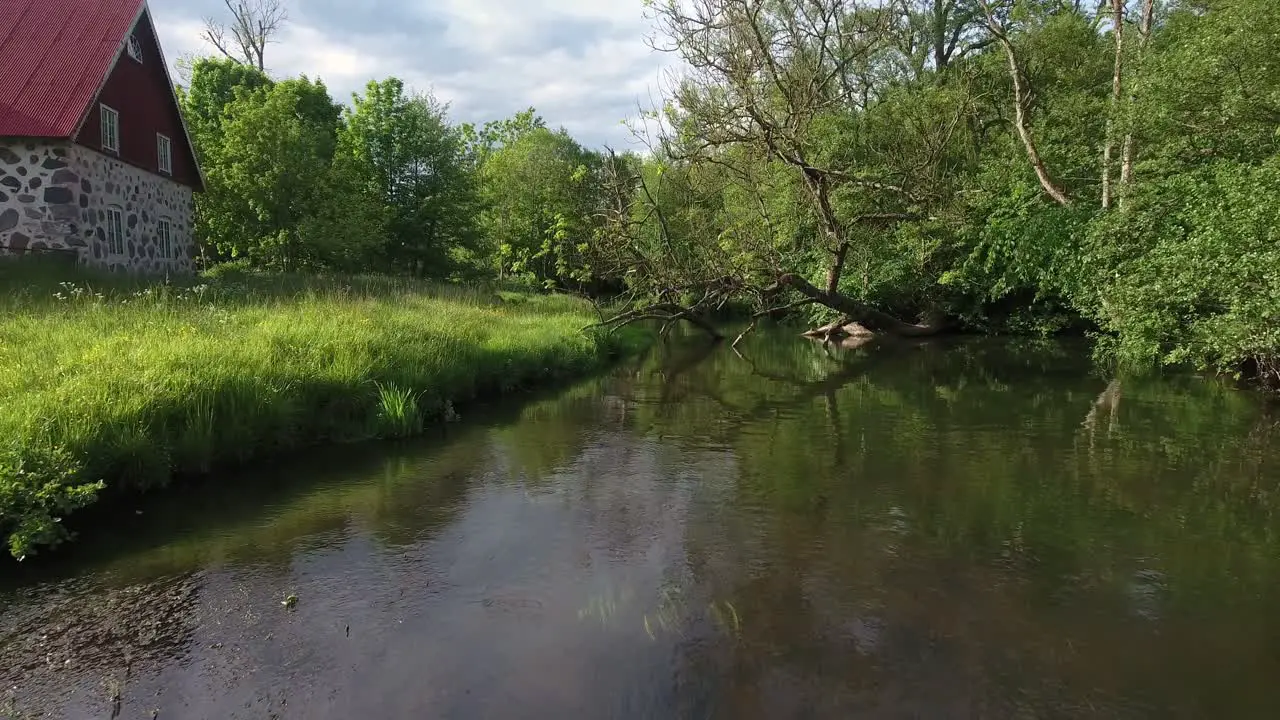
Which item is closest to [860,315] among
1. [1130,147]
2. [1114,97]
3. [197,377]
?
[1130,147]

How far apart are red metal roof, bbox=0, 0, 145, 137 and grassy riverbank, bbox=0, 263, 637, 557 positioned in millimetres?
4293

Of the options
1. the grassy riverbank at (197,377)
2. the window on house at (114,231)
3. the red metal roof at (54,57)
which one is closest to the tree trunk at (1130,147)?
the grassy riverbank at (197,377)

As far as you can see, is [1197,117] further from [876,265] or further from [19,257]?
[19,257]

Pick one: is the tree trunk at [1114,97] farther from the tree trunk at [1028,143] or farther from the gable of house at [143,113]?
the gable of house at [143,113]

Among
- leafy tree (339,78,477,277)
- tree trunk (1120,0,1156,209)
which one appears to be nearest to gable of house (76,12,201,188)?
leafy tree (339,78,477,277)

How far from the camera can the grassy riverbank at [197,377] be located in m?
6.49

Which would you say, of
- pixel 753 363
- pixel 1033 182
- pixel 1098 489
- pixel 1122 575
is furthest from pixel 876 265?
pixel 1122 575

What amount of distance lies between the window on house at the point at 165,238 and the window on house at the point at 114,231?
2381 mm

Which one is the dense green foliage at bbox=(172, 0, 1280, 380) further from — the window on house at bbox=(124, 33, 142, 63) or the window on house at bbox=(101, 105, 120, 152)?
the window on house at bbox=(101, 105, 120, 152)

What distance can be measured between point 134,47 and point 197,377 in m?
19.0

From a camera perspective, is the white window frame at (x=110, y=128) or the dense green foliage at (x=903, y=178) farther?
the white window frame at (x=110, y=128)

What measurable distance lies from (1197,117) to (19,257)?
2637cm

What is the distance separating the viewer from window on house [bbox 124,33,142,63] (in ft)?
70.2

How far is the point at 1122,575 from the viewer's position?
6020 mm
